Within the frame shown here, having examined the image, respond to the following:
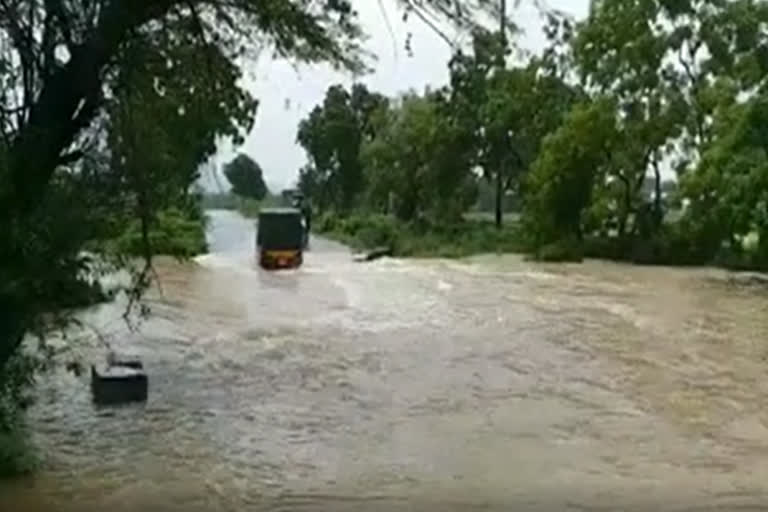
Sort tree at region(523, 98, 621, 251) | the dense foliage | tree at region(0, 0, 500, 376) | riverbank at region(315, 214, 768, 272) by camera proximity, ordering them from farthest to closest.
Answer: riverbank at region(315, 214, 768, 272) → tree at region(523, 98, 621, 251) → the dense foliage → tree at region(0, 0, 500, 376)

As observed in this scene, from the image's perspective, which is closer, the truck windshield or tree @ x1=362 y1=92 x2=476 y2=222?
the truck windshield

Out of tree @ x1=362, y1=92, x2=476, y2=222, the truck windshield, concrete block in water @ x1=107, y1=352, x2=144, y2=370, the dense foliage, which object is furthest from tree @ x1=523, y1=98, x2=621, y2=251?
concrete block in water @ x1=107, y1=352, x2=144, y2=370

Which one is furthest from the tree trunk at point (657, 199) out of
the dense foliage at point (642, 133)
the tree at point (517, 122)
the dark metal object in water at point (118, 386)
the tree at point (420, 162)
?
the dark metal object in water at point (118, 386)

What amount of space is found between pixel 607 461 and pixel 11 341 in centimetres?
412

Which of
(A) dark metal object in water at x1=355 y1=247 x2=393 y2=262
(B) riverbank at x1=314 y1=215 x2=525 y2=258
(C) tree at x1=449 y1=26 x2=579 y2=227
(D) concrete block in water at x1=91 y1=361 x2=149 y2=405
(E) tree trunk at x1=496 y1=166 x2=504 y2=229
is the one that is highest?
(C) tree at x1=449 y1=26 x2=579 y2=227

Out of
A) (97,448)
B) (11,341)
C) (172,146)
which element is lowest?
(97,448)

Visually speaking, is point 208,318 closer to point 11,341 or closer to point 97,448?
point 97,448

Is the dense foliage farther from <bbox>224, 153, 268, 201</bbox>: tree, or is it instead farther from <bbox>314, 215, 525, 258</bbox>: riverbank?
<bbox>224, 153, 268, 201</bbox>: tree

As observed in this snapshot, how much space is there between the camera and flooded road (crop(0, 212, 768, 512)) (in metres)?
7.64

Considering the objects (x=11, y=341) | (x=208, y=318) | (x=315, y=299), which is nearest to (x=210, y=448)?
(x=11, y=341)

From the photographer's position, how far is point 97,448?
869 cm

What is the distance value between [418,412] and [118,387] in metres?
2.48

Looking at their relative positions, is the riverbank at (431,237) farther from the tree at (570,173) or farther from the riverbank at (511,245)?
the tree at (570,173)

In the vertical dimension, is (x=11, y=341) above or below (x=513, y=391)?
above
